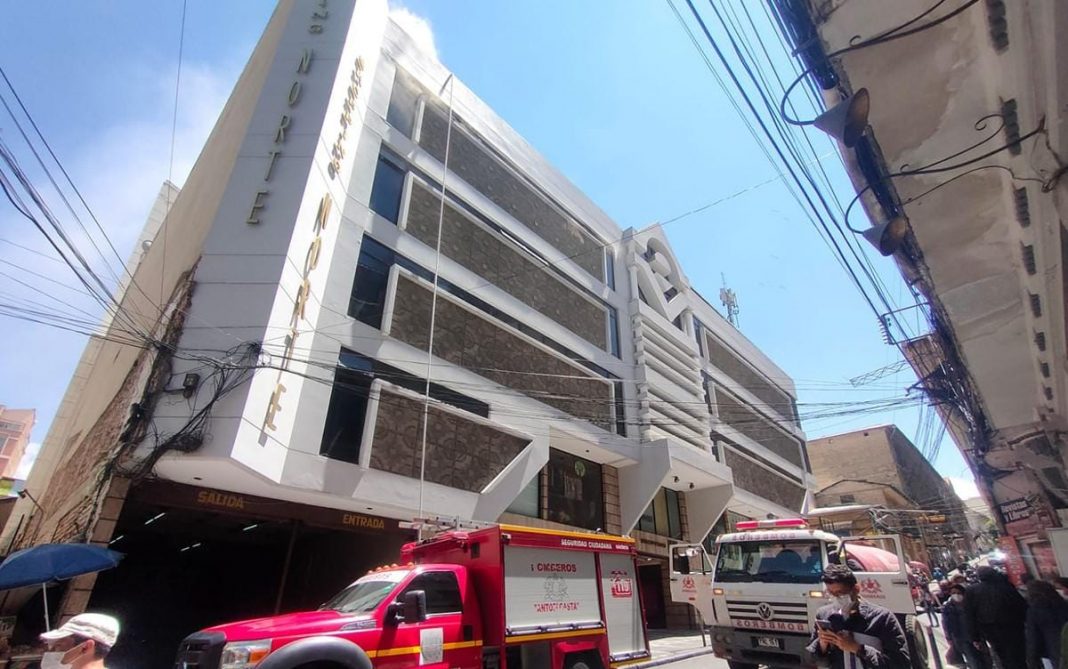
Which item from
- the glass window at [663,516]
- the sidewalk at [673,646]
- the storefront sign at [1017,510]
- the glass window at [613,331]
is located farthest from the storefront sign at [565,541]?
the storefront sign at [1017,510]

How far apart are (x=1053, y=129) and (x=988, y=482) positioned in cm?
1972

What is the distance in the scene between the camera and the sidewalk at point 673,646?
40.6 ft

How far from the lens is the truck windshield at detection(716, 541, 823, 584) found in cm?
827

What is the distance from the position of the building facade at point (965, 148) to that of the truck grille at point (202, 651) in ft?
23.7

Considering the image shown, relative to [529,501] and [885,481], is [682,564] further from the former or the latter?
[885,481]

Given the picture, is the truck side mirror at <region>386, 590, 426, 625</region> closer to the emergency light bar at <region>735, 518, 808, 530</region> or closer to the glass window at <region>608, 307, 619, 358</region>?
the emergency light bar at <region>735, 518, 808, 530</region>

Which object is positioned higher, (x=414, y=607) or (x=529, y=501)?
(x=529, y=501)

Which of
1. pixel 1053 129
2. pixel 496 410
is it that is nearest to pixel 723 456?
pixel 496 410

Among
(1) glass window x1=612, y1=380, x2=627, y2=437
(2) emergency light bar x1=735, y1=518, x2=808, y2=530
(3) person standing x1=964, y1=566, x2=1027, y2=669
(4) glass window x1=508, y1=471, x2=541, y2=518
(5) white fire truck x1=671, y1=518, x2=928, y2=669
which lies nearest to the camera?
(3) person standing x1=964, y1=566, x2=1027, y2=669

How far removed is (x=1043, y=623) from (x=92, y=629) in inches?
350

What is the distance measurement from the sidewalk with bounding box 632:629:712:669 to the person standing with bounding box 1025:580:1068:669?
5932 millimetres

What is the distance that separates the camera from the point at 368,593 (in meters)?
6.32

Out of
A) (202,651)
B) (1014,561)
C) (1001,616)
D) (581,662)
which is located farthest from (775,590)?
(1014,561)

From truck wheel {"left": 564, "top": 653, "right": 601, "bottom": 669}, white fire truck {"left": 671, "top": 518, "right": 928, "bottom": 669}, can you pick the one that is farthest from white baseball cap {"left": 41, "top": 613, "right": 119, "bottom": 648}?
white fire truck {"left": 671, "top": 518, "right": 928, "bottom": 669}
